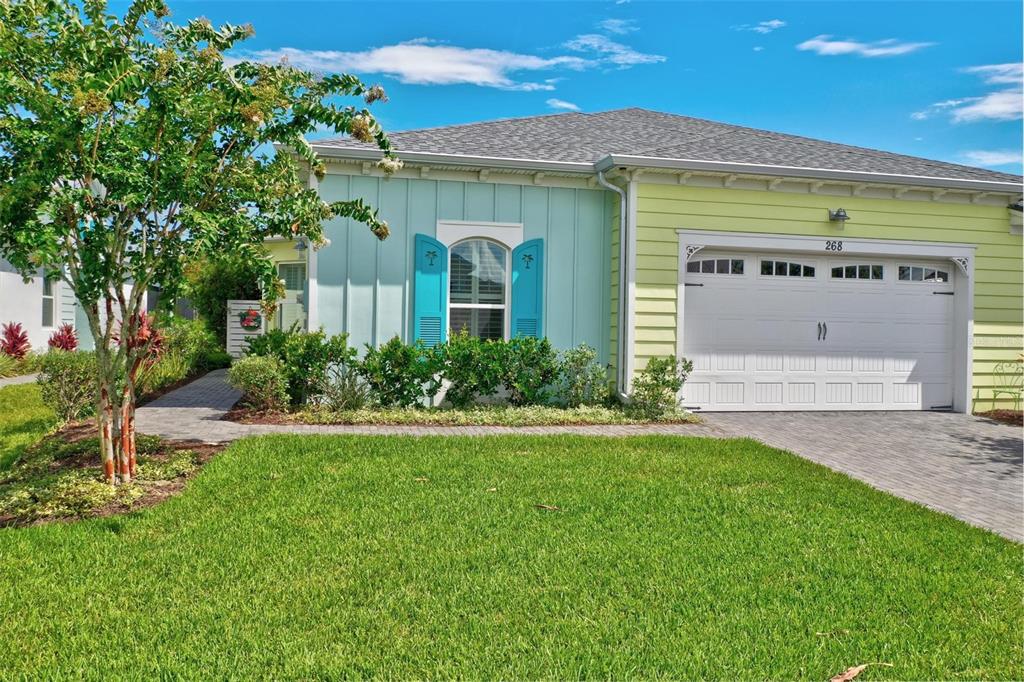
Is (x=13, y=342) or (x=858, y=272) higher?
(x=858, y=272)

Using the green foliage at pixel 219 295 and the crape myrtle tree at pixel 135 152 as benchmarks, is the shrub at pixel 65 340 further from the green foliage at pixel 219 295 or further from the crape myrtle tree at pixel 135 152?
the crape myrtle tree at pixel 135 152

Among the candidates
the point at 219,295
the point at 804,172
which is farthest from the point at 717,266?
the point at 219,295

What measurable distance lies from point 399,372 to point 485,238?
230cm

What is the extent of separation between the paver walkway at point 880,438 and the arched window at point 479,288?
6.57 feet

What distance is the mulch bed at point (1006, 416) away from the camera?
10.0 meters

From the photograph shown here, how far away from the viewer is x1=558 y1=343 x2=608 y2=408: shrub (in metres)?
9.83

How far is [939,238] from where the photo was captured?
1070 centimetres

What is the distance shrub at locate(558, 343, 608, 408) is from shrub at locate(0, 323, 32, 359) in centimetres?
1302

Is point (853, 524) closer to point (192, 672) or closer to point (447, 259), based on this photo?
point (192, 672)

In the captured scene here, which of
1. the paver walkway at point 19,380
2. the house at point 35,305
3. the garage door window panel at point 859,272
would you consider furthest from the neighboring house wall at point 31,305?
the garage door window panel at point 859,272

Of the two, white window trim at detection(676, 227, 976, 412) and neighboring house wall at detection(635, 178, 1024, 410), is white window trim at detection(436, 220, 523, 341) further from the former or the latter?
white window trim at detection(676, 227, 976, 412)

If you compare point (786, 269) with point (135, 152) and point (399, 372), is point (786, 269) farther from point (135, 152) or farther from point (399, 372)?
point (135, 152)

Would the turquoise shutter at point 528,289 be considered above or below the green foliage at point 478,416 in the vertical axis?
above

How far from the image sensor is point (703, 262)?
10.4m
